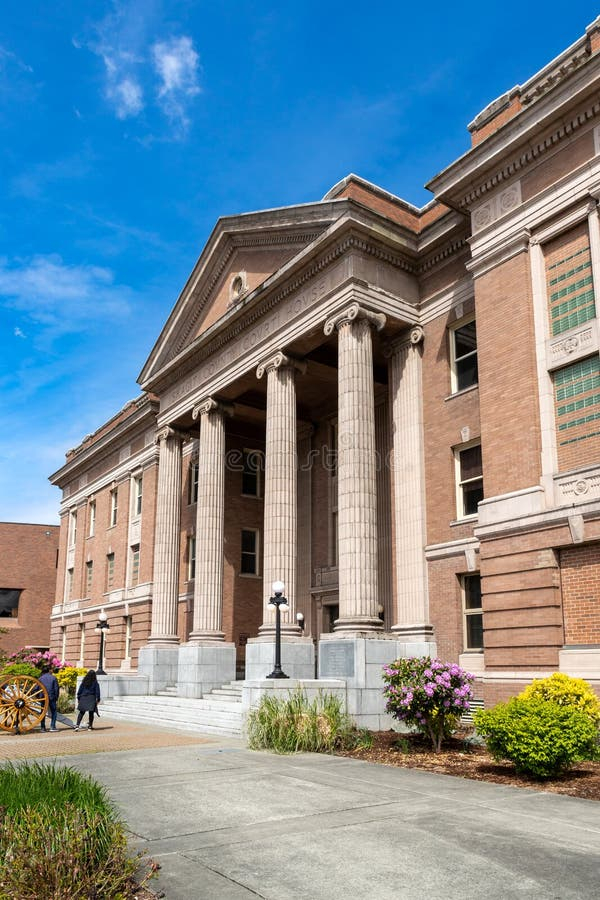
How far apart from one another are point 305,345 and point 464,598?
9.40 metres

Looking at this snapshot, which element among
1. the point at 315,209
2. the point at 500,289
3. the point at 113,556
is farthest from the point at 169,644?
the point at 500,289

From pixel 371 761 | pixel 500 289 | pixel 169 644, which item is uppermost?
pixel 500 289

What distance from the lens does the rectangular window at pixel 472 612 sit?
20.3m

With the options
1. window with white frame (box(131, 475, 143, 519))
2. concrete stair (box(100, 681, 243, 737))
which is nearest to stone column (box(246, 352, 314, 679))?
concrete stair (box(100, 681, 243, 737))

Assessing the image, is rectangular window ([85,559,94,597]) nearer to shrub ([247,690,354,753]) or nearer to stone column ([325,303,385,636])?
stone column ([325,303,385,636])

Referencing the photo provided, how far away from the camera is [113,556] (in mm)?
42719

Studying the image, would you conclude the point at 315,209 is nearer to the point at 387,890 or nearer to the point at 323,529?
the point at 323,529

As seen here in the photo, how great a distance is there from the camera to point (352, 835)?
798 cm

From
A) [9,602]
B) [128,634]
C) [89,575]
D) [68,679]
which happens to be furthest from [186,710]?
[9,602]

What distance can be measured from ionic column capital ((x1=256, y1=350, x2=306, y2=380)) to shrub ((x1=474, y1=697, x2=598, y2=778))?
15.1 metres

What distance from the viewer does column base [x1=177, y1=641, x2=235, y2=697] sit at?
2697cm

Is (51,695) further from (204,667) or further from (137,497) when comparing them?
(137,497)

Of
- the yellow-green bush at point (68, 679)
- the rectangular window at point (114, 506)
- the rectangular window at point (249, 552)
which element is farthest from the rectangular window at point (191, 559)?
the rectangular window at point (114, 506)

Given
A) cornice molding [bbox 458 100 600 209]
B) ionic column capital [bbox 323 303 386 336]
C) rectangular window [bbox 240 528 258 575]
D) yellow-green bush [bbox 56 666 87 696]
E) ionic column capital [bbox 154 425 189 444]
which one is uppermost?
cornice molding [bbox 458 100 600 209]
